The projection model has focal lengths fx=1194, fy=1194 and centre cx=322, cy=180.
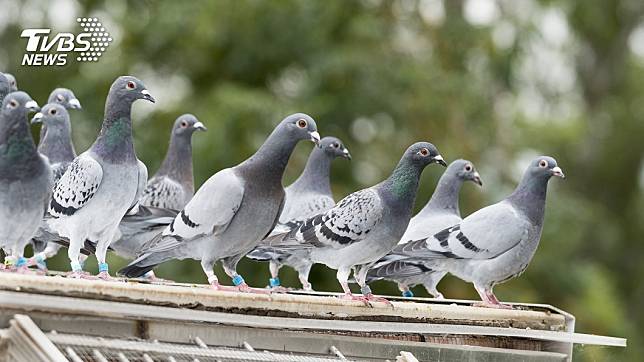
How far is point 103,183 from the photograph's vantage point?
25.9ft

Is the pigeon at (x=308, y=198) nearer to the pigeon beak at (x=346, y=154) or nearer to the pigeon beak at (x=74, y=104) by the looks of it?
the pigeon beak at (x=346, y=154)

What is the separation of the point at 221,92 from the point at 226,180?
9.64 meters

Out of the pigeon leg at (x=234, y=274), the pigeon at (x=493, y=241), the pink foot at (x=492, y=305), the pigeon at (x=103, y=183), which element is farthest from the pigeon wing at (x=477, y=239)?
the pigeon at (x=103, y=183)

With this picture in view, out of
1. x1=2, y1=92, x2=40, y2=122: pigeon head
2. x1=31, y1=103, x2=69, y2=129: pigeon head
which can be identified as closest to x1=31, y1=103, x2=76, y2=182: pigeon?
x1=31, y1=103, x2=69, y2=129: pigeon head

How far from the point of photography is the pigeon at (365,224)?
8.17 m

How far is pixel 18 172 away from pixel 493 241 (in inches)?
149

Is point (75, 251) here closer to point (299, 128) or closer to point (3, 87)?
point (3, 87)

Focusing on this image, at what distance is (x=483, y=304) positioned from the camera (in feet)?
28.5

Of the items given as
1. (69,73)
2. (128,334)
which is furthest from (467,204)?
(128,334)

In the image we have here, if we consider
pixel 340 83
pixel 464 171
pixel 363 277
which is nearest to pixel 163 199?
pixel 363 277

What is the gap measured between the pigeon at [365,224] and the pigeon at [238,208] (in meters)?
0.39

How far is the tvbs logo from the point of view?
8.73 meters

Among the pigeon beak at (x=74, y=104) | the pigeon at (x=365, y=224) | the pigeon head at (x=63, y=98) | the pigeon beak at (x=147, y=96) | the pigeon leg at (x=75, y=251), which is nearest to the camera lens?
the pigeon leg at (x=75, y=251)

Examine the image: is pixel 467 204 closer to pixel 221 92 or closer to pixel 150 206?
pixel 221 92
